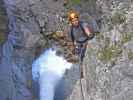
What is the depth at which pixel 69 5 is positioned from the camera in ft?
53.8

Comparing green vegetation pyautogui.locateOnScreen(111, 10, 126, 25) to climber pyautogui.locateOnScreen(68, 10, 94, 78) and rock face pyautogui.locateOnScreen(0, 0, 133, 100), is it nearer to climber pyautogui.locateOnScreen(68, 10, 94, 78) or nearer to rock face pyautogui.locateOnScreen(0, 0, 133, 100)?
rock face pyautogui.locateOnScreen(0, 0, 133, 100)

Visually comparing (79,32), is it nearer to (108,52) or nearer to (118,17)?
(108,52)

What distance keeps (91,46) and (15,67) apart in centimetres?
406

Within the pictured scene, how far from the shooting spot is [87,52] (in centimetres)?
1224

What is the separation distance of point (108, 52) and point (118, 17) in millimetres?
988

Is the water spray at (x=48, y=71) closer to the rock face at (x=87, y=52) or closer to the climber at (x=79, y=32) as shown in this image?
the rock face at (x=87, y=52)

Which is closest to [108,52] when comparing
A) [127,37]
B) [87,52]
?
[127,37]

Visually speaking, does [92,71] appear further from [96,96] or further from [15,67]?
[15,67]

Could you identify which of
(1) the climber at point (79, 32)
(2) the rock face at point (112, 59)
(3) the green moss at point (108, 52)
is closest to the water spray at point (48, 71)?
(2) the rock face at point (112, 59)

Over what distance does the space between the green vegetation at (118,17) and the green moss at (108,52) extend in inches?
27.3

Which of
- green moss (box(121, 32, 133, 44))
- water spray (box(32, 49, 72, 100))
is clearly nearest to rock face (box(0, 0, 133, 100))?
green moss (box(121, 32, 133, 44))

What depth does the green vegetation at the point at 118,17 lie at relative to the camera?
1159 centimetres

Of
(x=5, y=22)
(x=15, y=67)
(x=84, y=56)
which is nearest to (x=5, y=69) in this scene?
(x=15, y=67)

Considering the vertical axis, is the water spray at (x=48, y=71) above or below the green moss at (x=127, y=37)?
below
